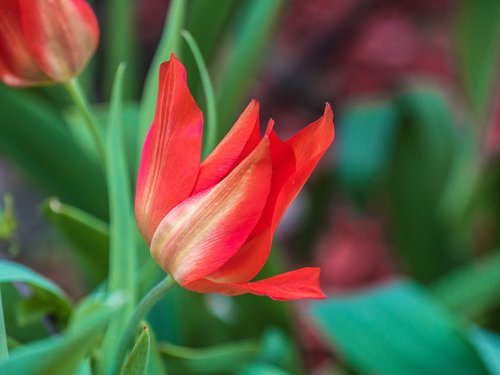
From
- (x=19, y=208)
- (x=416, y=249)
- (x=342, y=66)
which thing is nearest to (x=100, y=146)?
(x=416, y=249)

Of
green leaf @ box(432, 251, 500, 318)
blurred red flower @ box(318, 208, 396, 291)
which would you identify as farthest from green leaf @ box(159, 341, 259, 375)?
blurred red flower @ box(318, 208, 396, 291)

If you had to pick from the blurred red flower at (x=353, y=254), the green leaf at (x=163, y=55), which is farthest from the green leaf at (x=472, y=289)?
the blurred red flower at (x=353, y=254)

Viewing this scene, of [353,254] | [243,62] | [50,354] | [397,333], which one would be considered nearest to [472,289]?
[397,333]

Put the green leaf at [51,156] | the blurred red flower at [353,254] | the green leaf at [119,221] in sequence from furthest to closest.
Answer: the blurred red flower at [353,254], the green leaf at [51,156], the green leaf at [119,221]

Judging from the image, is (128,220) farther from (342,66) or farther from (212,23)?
(342,66)

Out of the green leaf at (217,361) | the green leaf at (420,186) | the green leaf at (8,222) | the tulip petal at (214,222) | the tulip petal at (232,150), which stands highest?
the tulip petal at (232,150)

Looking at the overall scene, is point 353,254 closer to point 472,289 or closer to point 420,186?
point 420,186

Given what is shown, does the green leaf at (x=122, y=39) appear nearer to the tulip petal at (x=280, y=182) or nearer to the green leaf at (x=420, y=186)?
the green leaf at (x=420, y=186)
